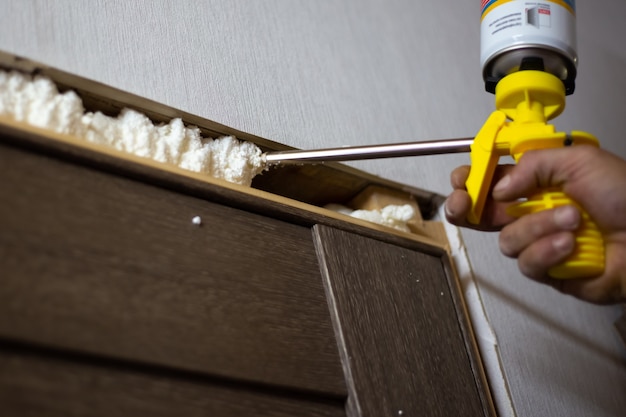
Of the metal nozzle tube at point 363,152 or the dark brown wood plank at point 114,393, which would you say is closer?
the dark brown wood plank at point 114,393

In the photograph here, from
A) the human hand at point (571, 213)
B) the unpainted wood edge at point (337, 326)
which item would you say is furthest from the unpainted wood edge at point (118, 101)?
the human hand at point (571, 213)

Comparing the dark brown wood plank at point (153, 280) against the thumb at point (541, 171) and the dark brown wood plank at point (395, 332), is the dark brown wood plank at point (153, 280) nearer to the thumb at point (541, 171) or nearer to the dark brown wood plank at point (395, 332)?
the dark brown wood plank at point (395, 332)

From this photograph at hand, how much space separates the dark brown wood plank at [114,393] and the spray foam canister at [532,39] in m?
0.35

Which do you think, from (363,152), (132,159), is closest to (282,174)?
(363,152)

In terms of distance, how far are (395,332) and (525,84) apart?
0.83ft

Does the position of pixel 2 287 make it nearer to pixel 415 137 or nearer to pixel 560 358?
pixel 415 137

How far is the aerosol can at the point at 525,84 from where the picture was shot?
0.48 meters

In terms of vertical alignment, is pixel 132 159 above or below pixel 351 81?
below

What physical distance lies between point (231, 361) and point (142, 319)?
0.24 ft

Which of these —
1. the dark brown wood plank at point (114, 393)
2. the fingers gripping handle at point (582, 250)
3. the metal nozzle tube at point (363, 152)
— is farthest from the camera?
the metal nozzle tube at point (363, 152)

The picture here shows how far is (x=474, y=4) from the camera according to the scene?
102 cm

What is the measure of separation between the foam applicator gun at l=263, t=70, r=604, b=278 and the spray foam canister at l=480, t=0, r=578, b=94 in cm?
2

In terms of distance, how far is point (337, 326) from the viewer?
50 centimetres

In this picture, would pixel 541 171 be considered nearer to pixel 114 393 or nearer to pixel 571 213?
pixel 571 213
